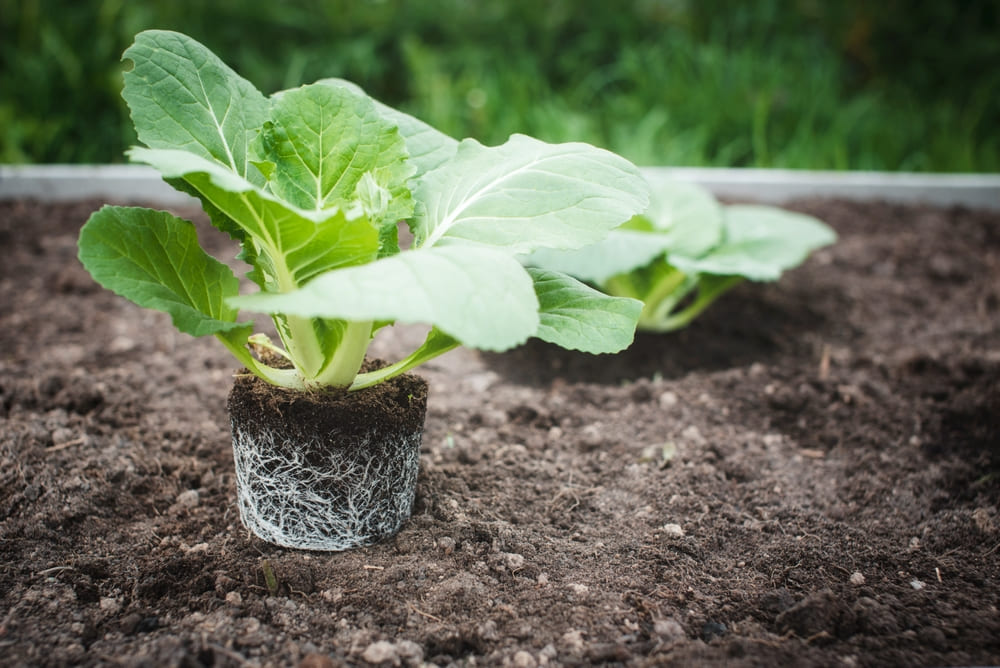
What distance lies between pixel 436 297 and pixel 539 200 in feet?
1.11

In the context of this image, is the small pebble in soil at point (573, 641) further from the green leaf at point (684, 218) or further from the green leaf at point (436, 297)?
the green leaf at point (684, 218)

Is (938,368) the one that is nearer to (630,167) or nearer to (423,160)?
(630,167)

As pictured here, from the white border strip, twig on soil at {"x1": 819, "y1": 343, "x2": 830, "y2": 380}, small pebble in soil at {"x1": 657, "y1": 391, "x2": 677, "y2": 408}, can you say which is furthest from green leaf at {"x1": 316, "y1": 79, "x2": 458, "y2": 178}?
the white border strip

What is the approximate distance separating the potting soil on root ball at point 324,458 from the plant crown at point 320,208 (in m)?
0.05

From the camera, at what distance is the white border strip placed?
2793mm

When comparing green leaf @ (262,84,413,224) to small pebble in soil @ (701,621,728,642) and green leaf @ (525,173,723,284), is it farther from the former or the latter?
small pebble in soil @ (701,621,728,642)

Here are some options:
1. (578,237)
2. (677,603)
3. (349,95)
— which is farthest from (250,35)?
(677,603)

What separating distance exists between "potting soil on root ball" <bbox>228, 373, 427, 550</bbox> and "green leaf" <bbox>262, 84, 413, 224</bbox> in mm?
295

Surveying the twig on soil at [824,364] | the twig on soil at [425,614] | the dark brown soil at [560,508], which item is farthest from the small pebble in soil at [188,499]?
the twig on soil at [824,364]

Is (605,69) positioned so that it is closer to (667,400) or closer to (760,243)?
(760,243)

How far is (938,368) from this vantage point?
1946mm

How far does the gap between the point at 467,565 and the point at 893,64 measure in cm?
416

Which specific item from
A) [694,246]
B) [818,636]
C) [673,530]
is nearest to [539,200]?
[673,530]

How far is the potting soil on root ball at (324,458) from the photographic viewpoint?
1169 mm
